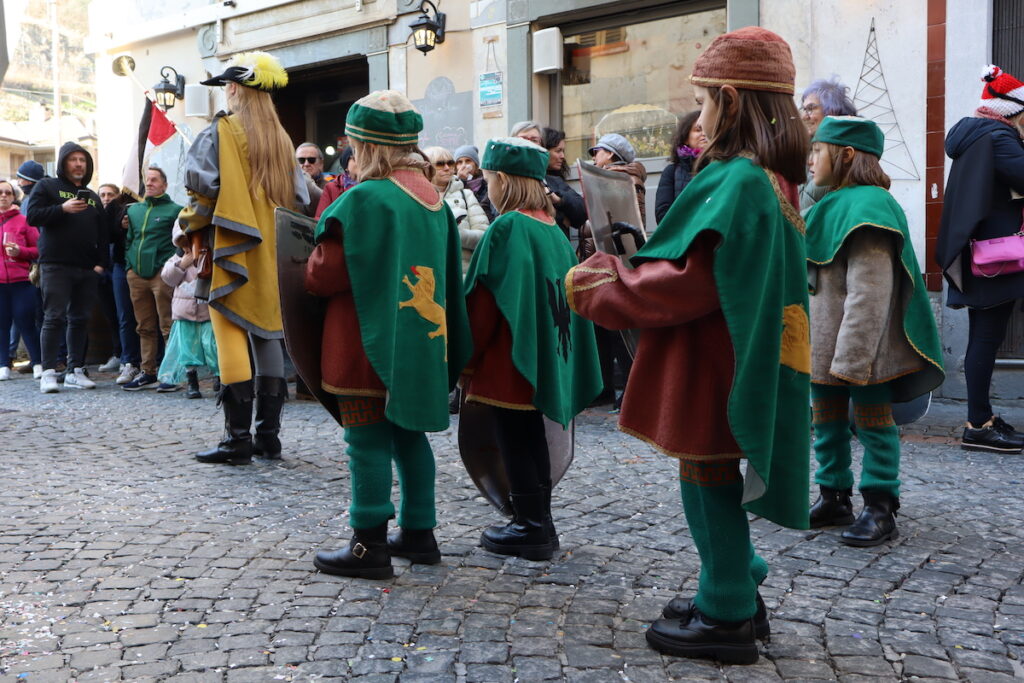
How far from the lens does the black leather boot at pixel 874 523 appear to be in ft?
13.3

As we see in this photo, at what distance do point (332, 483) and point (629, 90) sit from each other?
651cm

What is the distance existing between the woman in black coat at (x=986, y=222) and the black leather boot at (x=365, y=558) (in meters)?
3.98

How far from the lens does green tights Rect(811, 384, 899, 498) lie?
13.7 ft

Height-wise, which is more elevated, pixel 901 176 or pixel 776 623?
pixel 901 176

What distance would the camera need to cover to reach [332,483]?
523cm

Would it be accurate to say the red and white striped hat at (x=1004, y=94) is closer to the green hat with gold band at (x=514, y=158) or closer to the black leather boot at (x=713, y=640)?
the green hat with gold band at (x=514, y=158)

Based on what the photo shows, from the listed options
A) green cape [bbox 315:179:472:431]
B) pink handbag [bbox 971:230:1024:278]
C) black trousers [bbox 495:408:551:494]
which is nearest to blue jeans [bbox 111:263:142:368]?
black trousers [bbox 495:408:551:494]

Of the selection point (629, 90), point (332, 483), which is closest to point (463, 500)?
point (332, 483)

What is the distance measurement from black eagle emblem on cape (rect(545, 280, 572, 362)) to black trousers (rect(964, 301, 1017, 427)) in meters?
3.27

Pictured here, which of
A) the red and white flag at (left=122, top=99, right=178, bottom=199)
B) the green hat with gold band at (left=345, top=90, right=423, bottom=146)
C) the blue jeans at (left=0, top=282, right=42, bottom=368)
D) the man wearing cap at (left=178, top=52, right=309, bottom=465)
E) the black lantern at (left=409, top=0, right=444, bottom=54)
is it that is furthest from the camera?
the black lantern at (left=409, top=0, right=444, bottom=54)

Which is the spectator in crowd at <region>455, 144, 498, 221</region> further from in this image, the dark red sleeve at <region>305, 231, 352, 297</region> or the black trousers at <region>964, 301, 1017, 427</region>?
the dark red sleeve at <region>305, 231, 352, 297</region>

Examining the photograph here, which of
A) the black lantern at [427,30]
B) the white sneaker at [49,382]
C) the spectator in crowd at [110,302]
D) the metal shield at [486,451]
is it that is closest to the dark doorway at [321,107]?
the black lantern at [427,30]

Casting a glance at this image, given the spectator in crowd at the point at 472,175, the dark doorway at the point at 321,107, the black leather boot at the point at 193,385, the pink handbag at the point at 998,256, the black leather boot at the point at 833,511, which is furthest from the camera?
the dark doorway at the point at 321,107

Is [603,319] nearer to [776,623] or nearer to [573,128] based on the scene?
[776,623]
